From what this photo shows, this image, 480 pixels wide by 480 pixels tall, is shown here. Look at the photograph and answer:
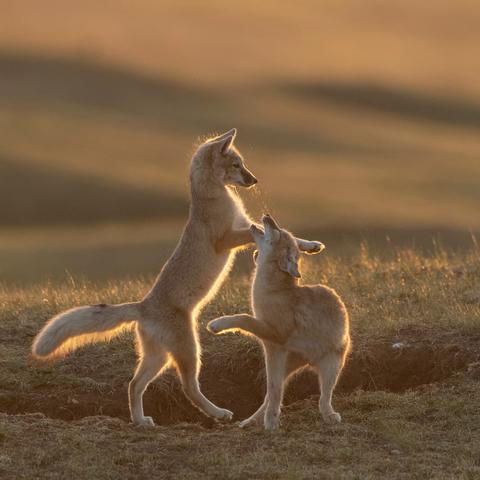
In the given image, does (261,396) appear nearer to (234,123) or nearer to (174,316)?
(174,316)

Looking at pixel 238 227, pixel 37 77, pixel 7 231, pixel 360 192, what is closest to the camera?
pixel 238 227

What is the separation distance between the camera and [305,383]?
31.8 feet

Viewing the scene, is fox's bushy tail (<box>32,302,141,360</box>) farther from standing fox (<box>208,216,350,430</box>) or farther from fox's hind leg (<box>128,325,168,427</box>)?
standing fox (<box>208,216,350,430</box>)

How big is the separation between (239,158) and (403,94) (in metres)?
44.8

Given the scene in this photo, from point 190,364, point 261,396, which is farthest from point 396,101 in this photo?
point 190,364

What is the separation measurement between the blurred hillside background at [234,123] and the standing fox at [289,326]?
4.50 m

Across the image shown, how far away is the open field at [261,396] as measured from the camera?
23.6ft

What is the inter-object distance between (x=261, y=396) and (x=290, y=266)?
165cm

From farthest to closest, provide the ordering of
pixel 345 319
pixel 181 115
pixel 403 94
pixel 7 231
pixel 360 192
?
pixel 403 94
pixel 181 115
pixel 360 192
pixel 7 231
pixel 345 319

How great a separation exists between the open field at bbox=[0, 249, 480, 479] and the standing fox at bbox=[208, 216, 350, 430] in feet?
0.95

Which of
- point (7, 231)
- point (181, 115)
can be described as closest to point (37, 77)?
point (181, 115)

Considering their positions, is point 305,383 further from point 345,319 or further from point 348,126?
point 348,126

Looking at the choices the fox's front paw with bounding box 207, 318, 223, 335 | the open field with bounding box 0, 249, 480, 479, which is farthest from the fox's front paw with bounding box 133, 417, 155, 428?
the fox's front paw with bounding box 207, 318, 223, 335

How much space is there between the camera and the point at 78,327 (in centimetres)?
823
